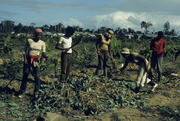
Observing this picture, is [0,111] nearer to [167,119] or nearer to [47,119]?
[47,119]

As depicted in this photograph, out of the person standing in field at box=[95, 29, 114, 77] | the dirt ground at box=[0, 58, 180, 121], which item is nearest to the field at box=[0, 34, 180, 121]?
the dirt ground at box=[0, 58, 180, 121]

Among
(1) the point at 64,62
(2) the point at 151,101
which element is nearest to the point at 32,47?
(1) the point at 64,62

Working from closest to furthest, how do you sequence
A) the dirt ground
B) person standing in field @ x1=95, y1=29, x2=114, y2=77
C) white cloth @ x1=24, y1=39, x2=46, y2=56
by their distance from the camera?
the dirt ground, white cloth @ x1=24, y1=39, x2=46, y2=56, person standing in field @ x1=95, y1=29, x2=114, y2=77

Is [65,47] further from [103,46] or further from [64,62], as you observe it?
[103,46]

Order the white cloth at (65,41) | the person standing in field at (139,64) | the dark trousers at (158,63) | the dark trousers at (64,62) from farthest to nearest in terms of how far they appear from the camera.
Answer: the dark trousers at (158,63), the dark trousers at (64,62), the white cloth at (65,41), the person standing in field at (139,64)

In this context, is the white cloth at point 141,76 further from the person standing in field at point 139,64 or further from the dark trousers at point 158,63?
Answer: the dark trousers at point 158,63

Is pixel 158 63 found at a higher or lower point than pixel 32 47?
lower

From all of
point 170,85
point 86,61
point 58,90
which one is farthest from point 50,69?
point 170,85

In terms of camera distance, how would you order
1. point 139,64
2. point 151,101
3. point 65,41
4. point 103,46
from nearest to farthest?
point 151,101
point 65,41
point 139,64
point 103,46

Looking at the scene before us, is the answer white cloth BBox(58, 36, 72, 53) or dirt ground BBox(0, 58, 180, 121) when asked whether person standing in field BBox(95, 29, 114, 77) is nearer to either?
dirt ground BBox(0, 58, 180, 121)

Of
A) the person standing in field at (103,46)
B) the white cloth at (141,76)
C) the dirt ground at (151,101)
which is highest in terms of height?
the person standing in field at (103,46)

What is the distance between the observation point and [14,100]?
5453mm

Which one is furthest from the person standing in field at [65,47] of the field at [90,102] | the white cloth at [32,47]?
the white cloth at [32,47]

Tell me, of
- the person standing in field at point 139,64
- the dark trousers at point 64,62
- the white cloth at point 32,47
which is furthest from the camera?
the dark trousers at point 64,62
